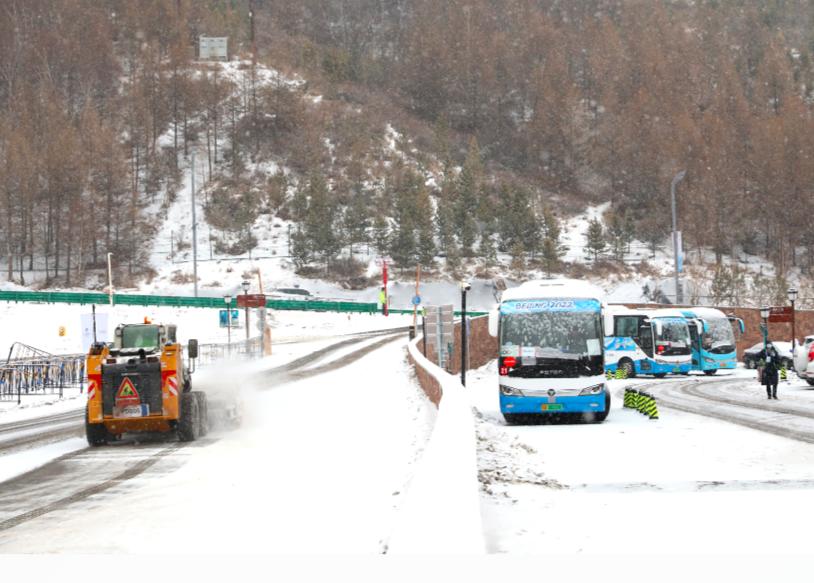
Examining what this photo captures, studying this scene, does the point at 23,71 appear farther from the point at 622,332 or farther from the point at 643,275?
the point at 622,332

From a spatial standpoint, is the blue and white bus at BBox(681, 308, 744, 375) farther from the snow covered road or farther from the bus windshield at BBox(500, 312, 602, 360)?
the snow covered road

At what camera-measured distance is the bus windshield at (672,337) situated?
42938 millimetres

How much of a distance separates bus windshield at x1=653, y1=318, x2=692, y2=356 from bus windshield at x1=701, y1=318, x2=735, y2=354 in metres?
1.42

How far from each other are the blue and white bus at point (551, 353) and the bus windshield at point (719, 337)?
2434cm

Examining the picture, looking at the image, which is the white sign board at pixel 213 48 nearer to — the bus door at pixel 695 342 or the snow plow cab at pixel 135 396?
the bus door at pixel 695 342

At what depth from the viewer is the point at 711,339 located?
44.8 m

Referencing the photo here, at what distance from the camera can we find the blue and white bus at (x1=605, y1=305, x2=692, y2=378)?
42.7 metres

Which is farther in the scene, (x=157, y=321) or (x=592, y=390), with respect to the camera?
(x=157, y=321)

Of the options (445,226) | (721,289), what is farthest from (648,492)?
(445,226)

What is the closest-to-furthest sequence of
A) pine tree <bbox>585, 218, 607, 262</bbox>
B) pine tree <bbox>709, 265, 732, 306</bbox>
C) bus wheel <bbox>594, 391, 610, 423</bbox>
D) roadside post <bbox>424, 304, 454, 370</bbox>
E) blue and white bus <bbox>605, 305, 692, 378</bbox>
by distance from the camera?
bus wheel <bbox>594, 391, 610, 423</bbox> < roadside post <bbox>424, 304, 454, 370</bbox> < blue and white bus <bbox>605, 305, 692, 378</bbox> < pine tree <bbox>709, 265, 732, 306</bbox> < pine tree <bbox>585, 218, 607, 262</bbox>

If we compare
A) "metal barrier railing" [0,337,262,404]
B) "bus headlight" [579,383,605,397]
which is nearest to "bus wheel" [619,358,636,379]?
"bus headlight" [579,383,605,397]

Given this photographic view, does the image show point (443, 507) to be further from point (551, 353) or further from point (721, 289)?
point (721, 289)

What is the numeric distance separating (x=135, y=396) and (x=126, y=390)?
0.67ft

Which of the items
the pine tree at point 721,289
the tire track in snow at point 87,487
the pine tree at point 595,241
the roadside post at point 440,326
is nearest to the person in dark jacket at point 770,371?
the roadside post at point 440,326
